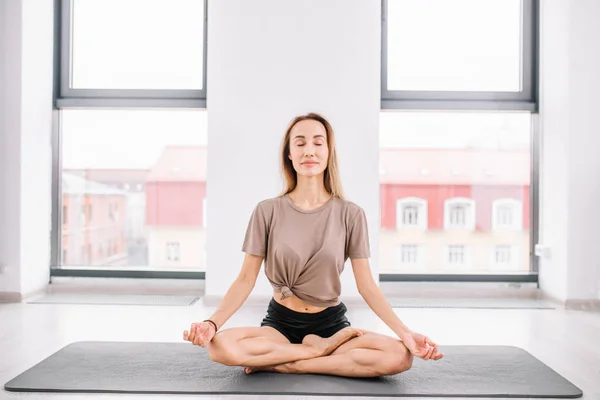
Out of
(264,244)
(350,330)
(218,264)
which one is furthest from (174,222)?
(350,330)

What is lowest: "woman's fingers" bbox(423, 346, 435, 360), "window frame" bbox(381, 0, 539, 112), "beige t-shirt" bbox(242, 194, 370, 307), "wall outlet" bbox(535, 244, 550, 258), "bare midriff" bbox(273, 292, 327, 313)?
"woman's fingers" bbox(423, 346, 435, 360)

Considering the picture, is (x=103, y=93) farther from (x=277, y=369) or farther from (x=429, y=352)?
(x=429, y=352)

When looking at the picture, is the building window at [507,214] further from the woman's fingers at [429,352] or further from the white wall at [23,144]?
the white wall at [23,144]

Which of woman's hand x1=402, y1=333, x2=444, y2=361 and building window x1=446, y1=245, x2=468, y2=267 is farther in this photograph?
building window x1=446, y1=245, x2=468, y2=267

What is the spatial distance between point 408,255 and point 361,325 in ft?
3.45

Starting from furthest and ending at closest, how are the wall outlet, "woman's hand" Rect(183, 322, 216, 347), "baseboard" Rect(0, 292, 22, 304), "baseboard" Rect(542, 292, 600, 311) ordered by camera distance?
the wall outlet < "baseboard" Rect(0, 292, 22, 304) < "baseboard" Rect(542, 292, 600, 311) < "woman's hand" Rect(183, 322, 216, 347)

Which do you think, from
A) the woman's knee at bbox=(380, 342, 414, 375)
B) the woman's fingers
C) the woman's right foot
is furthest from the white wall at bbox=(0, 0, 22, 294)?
the woman's fingers

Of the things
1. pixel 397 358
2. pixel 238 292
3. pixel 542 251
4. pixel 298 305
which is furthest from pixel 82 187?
pixel 542 251

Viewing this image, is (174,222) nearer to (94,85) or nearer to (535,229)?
(94,85)

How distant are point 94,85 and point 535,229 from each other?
3191mm

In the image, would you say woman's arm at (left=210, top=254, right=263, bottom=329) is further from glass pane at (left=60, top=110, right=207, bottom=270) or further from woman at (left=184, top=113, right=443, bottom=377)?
glass pane at (left=60, top=110, right=207, bottom=270)

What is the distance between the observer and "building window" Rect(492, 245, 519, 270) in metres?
3.79

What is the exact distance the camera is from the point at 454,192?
383 centimetres

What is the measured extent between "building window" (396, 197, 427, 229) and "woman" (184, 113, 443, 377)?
1.80 metres
